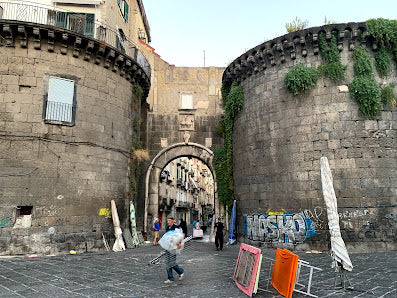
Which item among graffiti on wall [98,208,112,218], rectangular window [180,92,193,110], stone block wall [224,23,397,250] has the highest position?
rectangular window [180,92,193,110]

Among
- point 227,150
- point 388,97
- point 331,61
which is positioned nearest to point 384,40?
point 331,61

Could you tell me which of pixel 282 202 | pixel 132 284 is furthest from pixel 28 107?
pixel 282 202

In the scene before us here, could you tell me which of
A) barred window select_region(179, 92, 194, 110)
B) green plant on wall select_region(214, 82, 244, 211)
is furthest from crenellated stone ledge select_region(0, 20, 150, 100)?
green plant on wall select_region(214, 82, 244, 211)

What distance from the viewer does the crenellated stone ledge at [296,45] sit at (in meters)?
12.2

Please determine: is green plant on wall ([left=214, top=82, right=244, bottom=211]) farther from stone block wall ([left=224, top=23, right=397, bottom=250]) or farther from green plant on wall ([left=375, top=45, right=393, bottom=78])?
green plant on wall ([left=375, top=45, right=393, bottom=78])

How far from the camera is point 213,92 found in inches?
754

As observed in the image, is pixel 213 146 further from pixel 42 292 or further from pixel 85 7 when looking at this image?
pixel 42 292

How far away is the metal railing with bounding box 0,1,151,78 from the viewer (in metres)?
12.7

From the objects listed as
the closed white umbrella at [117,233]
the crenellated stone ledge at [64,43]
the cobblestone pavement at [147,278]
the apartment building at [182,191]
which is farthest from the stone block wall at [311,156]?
the apartment building at [182,191]

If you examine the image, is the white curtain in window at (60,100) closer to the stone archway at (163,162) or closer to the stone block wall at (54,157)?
the stone block wall at (54,157)

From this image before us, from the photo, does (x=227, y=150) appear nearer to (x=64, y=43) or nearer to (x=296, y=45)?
(x=296, y=45)

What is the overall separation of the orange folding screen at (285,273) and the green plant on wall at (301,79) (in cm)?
821

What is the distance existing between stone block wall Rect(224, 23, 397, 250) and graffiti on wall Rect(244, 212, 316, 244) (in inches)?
1.4

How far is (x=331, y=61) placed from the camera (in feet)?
40.9
